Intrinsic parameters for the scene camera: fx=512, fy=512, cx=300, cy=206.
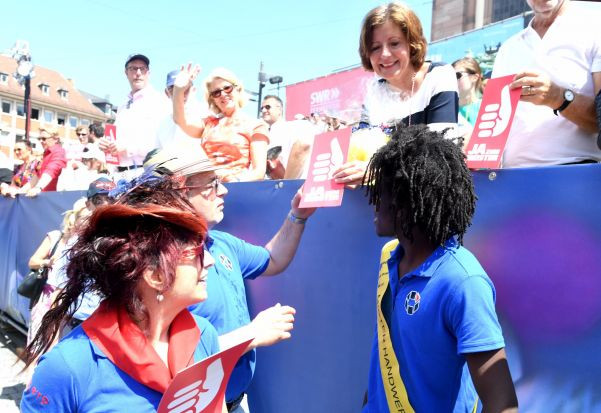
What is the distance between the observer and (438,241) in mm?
1525

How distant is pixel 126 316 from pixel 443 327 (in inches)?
34.3

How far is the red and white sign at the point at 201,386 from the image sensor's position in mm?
1229

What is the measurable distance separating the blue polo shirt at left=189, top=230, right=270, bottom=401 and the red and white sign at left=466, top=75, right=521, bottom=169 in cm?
114

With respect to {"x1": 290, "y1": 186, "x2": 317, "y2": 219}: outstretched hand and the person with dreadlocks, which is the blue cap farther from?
the person with dreadlocks

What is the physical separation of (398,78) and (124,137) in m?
3.11

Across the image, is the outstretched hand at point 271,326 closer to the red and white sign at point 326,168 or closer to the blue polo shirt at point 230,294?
the blue polo shirt at point 230,294

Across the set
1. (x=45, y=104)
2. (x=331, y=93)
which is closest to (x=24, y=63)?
(x=331, y=93)

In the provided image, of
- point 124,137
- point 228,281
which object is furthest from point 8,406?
point 228,281

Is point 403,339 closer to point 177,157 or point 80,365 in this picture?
point 80,365

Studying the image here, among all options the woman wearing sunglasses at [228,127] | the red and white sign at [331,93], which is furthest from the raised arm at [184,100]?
the red and white sign at [331,93]

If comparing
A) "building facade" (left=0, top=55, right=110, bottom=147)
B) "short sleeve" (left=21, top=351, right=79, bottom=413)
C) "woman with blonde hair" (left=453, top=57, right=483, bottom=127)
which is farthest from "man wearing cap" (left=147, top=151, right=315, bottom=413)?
"building facade" (left=0, top=55, right=110, bottom=147)

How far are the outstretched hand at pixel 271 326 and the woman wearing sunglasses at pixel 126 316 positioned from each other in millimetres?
259

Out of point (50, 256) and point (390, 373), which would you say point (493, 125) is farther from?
point (50, 256)

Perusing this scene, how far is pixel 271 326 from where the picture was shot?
1.85m
